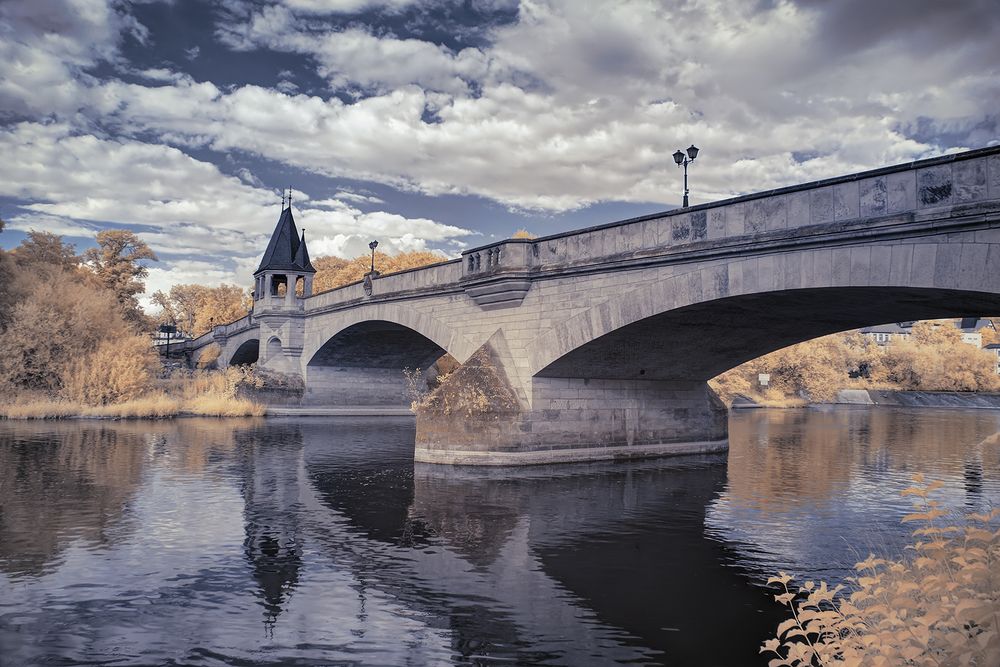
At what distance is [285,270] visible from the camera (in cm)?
4278

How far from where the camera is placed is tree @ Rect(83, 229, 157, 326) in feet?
180

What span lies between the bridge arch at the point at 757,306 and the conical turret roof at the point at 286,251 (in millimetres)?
27737

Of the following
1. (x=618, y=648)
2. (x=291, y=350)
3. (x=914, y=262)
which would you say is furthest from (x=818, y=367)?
(x=618, y=648)

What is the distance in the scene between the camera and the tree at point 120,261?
2158 inches

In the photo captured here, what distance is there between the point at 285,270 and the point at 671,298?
31.8 metres

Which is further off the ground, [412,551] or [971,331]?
[971,331]

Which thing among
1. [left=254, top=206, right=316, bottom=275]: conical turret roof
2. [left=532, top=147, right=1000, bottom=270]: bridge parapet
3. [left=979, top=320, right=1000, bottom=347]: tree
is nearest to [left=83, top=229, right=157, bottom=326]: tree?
[left=254, top=206, right=316, bottom=275]: conical turret roof

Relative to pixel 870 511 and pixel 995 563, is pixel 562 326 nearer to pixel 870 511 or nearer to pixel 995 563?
pixel 870 511

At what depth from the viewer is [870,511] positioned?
45.2ft

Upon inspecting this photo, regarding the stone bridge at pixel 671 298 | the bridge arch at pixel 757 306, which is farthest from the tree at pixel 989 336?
the bridge arch at pixel 757 306

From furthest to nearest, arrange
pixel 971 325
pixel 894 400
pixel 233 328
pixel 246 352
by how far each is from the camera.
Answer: pixel 971 325 → pixel 894 400 → pixel 246 352 → pixel 233 328

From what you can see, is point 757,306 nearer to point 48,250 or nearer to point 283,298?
point 283,298

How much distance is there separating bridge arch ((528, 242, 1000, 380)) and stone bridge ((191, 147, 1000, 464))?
0.03 meters

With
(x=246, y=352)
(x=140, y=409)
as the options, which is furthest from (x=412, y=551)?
(x=246, y=352)
